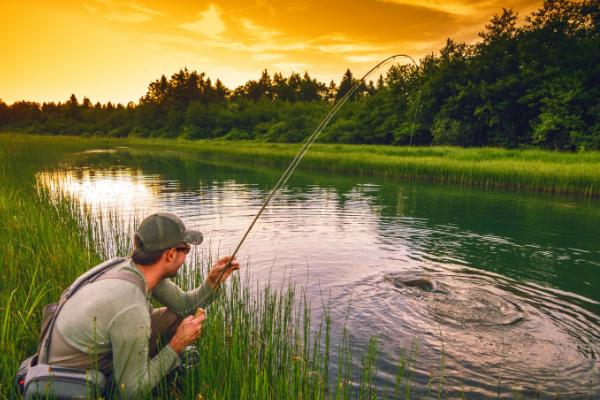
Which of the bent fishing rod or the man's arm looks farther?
the man's arm

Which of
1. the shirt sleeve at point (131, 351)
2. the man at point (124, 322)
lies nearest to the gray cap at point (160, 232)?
the man at point (124, 322)

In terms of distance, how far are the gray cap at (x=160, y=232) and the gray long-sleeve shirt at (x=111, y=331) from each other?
9.2 inches

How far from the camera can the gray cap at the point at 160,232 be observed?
9.25ft

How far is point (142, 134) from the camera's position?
9400 cm

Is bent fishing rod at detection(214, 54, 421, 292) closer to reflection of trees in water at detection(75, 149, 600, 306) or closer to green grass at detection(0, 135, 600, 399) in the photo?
green grass at detection(0, 135, 600, 399)

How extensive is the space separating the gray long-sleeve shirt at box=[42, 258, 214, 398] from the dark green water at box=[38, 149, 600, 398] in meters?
2.38

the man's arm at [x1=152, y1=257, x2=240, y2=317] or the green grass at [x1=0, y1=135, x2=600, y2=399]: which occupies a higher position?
the man's arm at [x1=152, y1=257, x2=240, y2=317]

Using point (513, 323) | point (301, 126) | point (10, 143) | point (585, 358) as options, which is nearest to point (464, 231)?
point (513, 323)

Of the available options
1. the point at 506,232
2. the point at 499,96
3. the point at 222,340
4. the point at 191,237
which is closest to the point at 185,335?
the point at 191,237

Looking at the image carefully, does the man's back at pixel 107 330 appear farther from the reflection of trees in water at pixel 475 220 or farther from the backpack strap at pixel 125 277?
the reflection of trees in water at pixel 475 220

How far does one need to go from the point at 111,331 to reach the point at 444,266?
8.04 meters

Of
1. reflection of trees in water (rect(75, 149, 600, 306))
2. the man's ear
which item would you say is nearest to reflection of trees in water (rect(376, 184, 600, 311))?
reflection of trees in water (rect(75, 149, 600, 306))

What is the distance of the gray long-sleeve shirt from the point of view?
8.17 feet

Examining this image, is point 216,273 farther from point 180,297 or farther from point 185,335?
point 185,335
